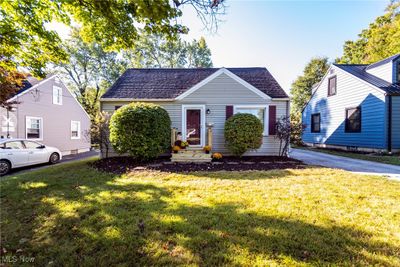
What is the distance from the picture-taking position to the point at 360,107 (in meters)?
11.5

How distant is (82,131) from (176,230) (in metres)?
16.9

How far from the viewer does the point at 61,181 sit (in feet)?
17.0

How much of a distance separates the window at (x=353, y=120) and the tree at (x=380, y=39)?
11737 mm

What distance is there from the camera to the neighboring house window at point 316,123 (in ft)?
50.9

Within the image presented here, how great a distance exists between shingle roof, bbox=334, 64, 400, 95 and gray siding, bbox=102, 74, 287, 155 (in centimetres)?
649

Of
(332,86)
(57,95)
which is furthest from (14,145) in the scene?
(332,86)

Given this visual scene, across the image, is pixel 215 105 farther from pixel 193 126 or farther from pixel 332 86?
pixel 332 86

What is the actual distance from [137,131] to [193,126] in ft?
9.86

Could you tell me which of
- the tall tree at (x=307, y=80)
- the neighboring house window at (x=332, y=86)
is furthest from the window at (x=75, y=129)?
the tall tree at (x=307, y=80)

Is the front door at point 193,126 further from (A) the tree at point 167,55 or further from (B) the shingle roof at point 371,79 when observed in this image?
(A) the tree at point 167,55

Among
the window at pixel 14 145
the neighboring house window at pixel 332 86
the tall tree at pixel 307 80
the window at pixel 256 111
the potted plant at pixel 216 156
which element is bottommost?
the potted plant at pixel 216 156

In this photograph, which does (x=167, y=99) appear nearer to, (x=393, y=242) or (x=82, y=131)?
(x=393, y=242)

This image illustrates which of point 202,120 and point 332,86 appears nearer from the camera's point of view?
point 202,120

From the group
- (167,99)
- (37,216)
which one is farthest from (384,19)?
(37,216)
